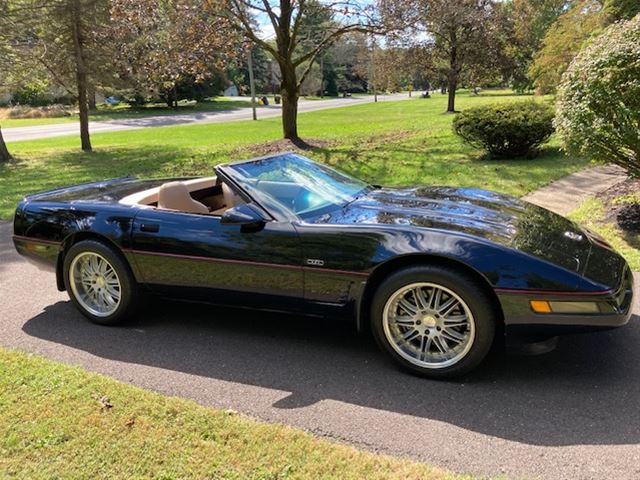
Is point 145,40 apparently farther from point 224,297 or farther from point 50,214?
point 224,297

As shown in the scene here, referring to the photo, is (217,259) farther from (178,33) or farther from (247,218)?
(178,33)

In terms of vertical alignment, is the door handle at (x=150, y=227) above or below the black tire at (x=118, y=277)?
above

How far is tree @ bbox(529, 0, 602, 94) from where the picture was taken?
19.1 m

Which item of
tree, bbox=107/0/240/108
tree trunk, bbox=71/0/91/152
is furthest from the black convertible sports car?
tree trunk, bbox=71/0/91/152

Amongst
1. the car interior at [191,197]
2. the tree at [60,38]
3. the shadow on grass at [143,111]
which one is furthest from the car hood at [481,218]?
the shadow on grass at [143,111]

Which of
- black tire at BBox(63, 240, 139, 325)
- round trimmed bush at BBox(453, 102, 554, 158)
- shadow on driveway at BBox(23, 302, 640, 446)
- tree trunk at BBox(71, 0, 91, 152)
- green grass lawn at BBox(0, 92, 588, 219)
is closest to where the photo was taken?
shadow on driveway at BBox(23, 302, 640, 446)

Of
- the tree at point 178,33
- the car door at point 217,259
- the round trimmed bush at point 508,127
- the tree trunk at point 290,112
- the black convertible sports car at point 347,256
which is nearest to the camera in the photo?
the black convertible sports car at point 347,256

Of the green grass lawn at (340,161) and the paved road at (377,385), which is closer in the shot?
the paved road at (377,385)

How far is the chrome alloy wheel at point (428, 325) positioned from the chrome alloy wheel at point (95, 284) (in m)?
2.20

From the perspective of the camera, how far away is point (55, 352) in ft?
12.6

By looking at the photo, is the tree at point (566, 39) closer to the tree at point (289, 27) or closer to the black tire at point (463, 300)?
the tree at point (289, 27)

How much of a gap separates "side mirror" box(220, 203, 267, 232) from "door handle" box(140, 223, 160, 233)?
2.07 feet

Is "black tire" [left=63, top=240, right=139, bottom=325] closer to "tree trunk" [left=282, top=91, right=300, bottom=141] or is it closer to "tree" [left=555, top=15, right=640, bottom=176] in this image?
"tree" [left=555, top=15, right=640, bottom=176]

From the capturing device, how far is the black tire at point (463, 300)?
10.1 feet
